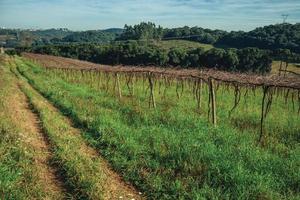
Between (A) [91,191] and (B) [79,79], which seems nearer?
(A) [91,191]

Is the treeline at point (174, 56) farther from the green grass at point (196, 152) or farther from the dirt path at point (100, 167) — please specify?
the dirt path at point (100, 167)

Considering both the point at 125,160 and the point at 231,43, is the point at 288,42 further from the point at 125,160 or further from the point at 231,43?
the point at 125,160

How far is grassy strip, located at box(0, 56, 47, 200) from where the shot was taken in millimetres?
7184

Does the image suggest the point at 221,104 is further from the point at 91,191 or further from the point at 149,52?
the point at 149,52

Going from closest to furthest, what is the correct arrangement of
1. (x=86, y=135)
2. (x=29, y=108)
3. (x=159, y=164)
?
(x=159, y=164), (x=86, y=135), (x=29, y=108)

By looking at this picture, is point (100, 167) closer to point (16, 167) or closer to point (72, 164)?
point (72, 164)

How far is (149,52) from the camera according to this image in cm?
5675

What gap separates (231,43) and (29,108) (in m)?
70.4

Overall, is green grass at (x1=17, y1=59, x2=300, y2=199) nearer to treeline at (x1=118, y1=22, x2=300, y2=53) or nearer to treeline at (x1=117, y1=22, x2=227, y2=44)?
treeline at (x1=118, y1=22, x2=300, y2=53)

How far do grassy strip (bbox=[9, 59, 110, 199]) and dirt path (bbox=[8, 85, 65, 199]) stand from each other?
0.20 meters

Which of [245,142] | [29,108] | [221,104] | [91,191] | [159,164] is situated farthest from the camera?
[221,104]

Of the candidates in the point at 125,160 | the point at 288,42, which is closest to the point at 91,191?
the point at 125,160

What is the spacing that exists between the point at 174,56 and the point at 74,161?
1660 inches

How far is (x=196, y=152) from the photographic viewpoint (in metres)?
9.23
